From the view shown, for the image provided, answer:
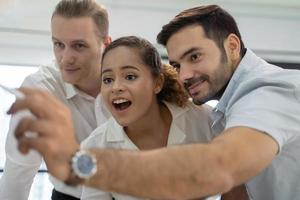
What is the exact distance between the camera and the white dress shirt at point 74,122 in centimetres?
154

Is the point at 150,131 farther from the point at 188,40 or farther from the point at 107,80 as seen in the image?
the point at 188,40

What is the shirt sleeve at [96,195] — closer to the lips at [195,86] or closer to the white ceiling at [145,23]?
the lips at [195,86]

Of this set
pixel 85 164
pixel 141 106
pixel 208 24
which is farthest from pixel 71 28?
pixel 85 164

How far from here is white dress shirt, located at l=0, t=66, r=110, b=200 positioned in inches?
60.7

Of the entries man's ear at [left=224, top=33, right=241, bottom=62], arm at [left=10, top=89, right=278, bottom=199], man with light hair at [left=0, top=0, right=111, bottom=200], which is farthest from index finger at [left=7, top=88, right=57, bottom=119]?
man with light hair at [left=0, top=0, right=111, bottom=200]

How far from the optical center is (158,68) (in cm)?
143

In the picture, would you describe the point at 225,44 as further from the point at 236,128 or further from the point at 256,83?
the point at 236,128

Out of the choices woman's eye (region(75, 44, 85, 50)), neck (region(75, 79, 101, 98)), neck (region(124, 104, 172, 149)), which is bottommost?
neck (region(124, 104, 172, 149))

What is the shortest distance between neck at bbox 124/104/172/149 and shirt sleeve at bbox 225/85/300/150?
1.35 ft

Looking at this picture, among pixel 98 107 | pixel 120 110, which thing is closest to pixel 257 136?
pixel 120 110

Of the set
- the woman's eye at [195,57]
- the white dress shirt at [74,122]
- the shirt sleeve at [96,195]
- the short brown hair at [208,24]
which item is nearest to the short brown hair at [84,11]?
the white dress shirt at [74,122]

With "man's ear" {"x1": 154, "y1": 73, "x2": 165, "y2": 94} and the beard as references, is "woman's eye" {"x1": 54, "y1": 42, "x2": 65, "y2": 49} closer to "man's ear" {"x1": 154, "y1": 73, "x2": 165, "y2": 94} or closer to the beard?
"man's ear" {"x1": 154, "y1": 73, "x2": 165, "y2": 94}

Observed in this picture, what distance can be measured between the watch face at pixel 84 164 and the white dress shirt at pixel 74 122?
858mm

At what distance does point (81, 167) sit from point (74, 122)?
2.98 ft
